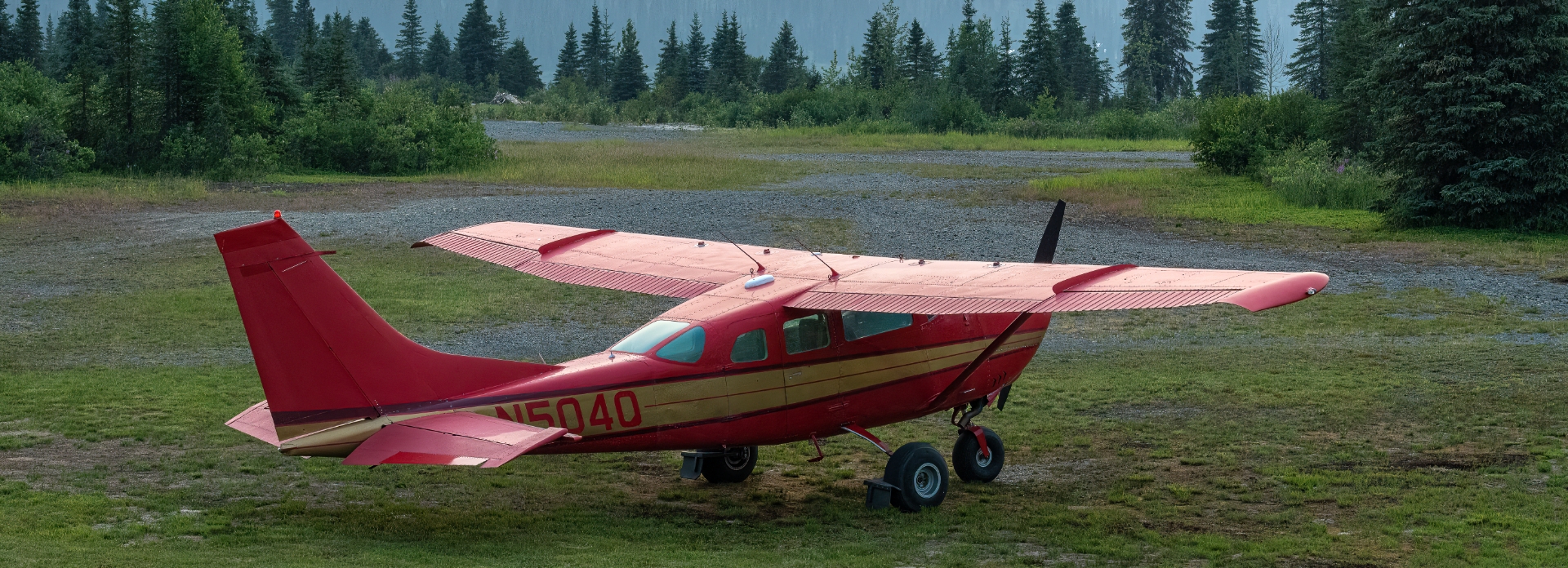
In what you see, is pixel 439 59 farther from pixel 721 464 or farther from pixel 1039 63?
pixel 721 464

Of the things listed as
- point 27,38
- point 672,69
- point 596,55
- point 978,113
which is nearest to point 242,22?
point 27,38

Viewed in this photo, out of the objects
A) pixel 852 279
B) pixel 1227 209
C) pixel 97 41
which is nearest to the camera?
pixel 852 279

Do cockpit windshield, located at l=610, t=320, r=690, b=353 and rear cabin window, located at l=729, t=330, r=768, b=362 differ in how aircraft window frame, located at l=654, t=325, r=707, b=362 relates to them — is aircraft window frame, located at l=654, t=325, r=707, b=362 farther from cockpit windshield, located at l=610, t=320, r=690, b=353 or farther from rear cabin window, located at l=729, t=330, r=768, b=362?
rear cabin window, located at l=729, t=330, r=768, b=362

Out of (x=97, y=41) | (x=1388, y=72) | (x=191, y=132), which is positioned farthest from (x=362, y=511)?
(x=97, y=41)

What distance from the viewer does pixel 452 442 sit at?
8.32m

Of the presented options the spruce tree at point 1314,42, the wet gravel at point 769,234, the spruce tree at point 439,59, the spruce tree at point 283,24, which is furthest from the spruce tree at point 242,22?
the spruce tree at point 439,59

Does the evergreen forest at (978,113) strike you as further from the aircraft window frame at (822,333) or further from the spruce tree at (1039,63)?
the aircraft window frame at (822,333)

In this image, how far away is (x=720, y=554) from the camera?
8.86 meters

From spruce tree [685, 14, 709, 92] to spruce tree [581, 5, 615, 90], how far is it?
12469mm

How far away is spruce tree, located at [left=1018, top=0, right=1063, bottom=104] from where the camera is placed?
287 feet

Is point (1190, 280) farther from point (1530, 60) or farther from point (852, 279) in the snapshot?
point (1530, 60)

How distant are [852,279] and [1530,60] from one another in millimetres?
22862

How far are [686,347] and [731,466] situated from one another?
2055 mm

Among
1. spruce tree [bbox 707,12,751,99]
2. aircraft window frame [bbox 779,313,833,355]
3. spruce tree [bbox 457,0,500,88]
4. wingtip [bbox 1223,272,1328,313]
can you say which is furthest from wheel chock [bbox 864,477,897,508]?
spruce tree [bbox 457,0,500,88]
